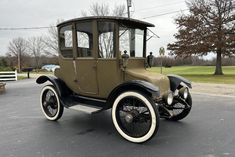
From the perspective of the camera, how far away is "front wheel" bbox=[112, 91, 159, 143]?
4066mm

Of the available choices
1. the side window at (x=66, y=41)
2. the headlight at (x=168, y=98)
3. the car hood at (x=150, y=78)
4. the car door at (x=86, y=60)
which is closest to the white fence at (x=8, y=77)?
the side window at (x=66, y=41)

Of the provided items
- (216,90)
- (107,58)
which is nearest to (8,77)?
(216,90)

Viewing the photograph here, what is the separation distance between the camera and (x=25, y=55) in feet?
164

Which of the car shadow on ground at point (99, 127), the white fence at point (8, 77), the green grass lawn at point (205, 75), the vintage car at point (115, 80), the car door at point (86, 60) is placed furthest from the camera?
the white fence at point (8, 77)

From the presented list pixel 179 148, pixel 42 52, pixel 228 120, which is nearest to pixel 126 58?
pixel 179 148

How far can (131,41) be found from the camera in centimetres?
517

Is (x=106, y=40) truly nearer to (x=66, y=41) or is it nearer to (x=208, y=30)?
(x=66, y=41)

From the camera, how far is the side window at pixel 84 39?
5059 millimetres

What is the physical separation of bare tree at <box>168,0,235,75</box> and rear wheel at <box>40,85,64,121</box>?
18.4 meters

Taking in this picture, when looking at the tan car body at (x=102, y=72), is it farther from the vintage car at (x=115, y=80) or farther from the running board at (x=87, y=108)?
the running board at (x=87, y=108)

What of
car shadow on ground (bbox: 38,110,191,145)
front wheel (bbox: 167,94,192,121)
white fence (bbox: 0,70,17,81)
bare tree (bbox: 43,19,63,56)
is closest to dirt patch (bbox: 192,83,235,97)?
front wheel (bbox: 167,94,192,121)

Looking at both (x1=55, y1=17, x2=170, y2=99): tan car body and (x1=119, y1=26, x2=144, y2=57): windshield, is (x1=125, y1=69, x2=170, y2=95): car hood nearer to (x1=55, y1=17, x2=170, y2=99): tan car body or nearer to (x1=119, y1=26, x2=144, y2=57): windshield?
(x1=55, y1=17, x2=170, y2=99): tan car body

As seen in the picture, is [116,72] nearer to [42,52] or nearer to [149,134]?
[149,134]

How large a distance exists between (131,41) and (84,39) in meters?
0.96
